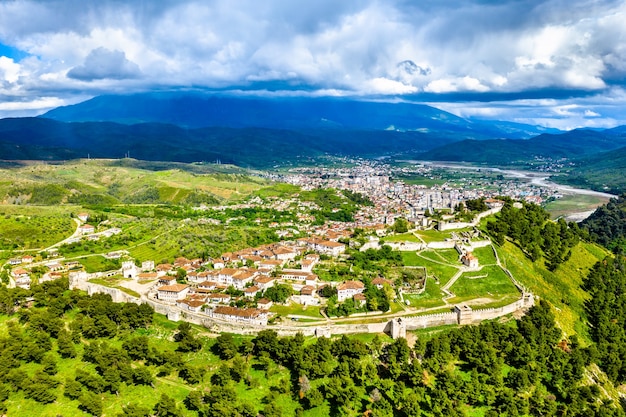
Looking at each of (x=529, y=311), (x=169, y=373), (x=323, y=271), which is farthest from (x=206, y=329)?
(x=529, y=311)

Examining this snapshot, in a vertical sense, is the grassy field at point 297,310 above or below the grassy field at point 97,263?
below

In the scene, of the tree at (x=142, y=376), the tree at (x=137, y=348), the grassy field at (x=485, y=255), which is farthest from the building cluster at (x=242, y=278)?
the grassy field at (x=485, y=255)

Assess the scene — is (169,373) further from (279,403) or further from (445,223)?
(445,223)

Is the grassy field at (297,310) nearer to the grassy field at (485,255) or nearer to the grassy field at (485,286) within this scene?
the grassy field at (485,286)

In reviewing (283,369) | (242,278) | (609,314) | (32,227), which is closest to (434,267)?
(609,314)

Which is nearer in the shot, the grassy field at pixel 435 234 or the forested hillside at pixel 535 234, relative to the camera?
the grassy field at pixel 435 234

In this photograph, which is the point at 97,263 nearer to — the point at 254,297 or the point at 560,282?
the point at 254,297

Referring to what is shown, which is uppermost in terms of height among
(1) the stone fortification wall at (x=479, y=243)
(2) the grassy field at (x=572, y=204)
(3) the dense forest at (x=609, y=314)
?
(1) the stone fortification wall at (x=479, y=243)

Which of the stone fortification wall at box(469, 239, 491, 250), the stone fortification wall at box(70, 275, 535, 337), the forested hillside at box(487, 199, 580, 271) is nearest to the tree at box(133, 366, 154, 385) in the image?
the stone fortification wall at box(70, 275, 535, 337)
